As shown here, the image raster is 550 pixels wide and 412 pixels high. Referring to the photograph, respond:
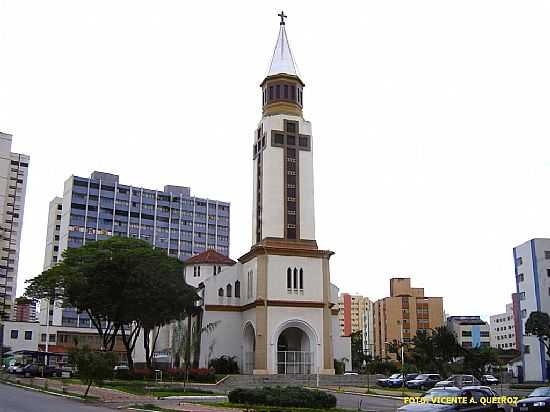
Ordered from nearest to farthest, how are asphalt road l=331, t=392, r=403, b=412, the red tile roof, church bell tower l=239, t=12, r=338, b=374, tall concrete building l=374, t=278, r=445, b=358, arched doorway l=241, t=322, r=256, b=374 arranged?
1. asphalt road l=331, t=392, r=403, b=412
2. church bell tower l=239, t=12, r=338, b=374
3. arched doorway l=241, t=322, r=256, b=374
4. the red tile roof
5. tall concrete building l=374, t=278, r=445, b=358

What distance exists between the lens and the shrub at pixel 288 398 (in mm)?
24797

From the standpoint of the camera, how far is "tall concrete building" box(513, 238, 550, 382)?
67875 millimetres

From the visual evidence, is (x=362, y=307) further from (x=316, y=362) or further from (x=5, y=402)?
(x=5, y=402)

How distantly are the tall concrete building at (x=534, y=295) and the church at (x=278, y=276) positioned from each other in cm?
2207

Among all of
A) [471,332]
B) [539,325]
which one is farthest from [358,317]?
[539,325]

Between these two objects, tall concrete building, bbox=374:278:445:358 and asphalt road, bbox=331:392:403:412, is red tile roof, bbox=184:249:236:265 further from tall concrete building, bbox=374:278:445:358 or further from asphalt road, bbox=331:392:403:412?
tall concrete building, bbox=374:278:445:358

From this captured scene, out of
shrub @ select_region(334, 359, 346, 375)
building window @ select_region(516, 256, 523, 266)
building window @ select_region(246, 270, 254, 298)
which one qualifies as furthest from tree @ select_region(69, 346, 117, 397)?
building window @ select_region(516, 256, 523, 266)

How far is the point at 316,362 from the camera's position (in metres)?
54.3

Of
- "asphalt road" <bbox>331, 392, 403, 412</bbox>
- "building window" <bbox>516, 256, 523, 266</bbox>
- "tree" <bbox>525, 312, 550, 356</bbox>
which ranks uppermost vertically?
"building window" <bbox>516, 256, 523, 266</bbox>

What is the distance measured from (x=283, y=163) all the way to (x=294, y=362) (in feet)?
59.8

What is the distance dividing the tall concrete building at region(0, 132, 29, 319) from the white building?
4368 inches

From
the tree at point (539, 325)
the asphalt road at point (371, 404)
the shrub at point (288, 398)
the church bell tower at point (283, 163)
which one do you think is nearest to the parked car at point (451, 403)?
the shrub at point (288, 398)

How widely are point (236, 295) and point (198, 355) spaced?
6675 mm

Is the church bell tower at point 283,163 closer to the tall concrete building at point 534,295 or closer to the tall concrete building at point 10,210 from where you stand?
the tall concrete building at point 534,295
